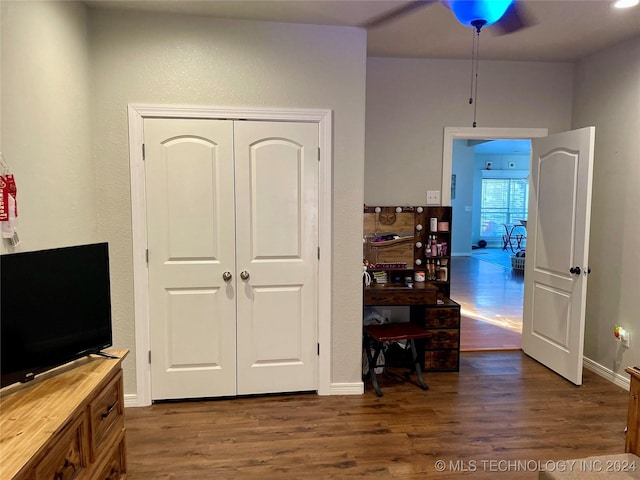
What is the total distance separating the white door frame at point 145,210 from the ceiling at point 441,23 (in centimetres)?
59

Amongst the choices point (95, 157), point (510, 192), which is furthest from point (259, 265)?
point (510, 192)

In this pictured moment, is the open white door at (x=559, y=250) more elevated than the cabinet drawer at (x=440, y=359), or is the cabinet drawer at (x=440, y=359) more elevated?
the open white door at (x=559, y=250)

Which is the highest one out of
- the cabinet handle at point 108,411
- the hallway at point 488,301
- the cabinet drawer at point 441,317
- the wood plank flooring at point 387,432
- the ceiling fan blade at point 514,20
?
the ceiling fan blade at point 514,20

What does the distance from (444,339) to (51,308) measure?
9.39 feet

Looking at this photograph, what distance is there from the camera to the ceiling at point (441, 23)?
8.78 ft

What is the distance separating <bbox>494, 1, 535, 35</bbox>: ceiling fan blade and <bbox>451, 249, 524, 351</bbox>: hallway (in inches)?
109

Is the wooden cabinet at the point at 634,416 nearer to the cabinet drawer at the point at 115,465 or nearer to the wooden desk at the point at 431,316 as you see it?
the wooden desk at the point at 431,316

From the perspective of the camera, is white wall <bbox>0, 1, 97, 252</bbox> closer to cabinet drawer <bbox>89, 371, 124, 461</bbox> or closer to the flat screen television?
the flat screen television

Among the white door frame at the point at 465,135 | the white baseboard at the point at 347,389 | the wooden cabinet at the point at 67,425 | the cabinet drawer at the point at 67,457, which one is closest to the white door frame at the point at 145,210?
the white baseboard at the point at 347,389

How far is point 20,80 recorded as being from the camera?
1.98 m

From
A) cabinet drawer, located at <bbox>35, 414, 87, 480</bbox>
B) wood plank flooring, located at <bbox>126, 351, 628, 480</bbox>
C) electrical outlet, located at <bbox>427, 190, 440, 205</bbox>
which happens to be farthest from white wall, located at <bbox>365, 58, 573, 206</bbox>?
cabinet drawer, located at <bbox>35, 414, 87, 480</bbox>

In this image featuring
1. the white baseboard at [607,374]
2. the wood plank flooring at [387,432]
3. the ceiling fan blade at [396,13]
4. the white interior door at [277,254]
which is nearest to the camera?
the wood plank flooring at [387,432]

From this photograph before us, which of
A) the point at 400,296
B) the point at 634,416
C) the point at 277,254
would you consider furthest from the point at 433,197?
the point at 634,416

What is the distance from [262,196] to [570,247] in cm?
238
